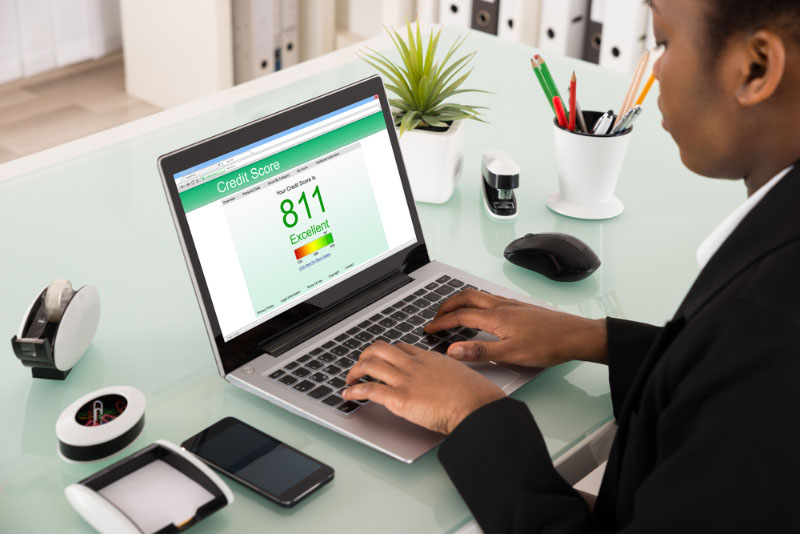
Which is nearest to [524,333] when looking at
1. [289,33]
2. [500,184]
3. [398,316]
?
[398,316]

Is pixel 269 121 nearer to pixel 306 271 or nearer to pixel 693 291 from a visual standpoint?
pixel 306 271

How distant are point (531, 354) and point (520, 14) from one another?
5.43 feet

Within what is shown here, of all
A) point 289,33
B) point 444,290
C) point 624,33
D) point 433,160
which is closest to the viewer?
point 444,290

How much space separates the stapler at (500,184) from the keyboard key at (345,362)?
17.4 inches

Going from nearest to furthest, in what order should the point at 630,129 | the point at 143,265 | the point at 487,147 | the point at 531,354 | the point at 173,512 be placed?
Answer: the point at 173,512 < the point at 531,354 < the point at 143,265 < the point at 630,129 < the point at 487,147

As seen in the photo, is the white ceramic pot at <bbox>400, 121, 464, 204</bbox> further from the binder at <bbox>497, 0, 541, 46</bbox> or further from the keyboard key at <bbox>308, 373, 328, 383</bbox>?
the binder at <bbox>497, 0, 541, 46</bbox>

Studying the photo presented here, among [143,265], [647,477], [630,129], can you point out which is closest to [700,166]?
[647,477]

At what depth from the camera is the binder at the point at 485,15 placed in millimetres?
2586

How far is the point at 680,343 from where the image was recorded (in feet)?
2.34

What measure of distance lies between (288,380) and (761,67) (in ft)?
1.78

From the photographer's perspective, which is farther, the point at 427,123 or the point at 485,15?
the point at 485,15

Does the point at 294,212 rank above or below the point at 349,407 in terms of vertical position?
above

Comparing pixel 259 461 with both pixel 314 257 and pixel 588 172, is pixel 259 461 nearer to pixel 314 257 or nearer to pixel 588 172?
pixel 314 257

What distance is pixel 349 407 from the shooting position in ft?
3.11
